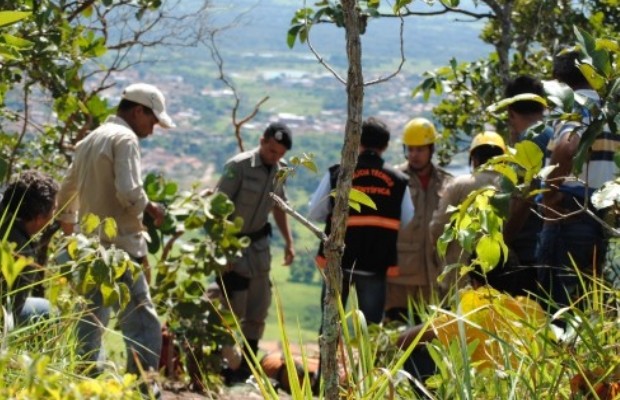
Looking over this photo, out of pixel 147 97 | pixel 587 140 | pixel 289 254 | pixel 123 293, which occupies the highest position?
pixel 587 140

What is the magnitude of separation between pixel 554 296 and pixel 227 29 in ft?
14.3

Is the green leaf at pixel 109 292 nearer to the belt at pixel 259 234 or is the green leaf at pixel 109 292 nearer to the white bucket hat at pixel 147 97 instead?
the white bucket hat at pixel 147 97

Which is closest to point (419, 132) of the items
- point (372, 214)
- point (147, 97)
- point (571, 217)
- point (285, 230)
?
point (372, 214)

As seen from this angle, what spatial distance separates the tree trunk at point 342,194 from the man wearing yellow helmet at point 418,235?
458 centimetres

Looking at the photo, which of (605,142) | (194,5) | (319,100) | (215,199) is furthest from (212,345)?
(319,100)

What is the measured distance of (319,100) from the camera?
96938 mm

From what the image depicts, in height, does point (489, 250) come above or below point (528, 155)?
below

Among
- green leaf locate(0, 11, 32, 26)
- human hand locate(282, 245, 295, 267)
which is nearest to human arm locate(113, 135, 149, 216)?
green leaf locate(0, 11, 32, 26)

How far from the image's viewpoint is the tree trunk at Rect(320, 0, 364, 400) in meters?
3.28

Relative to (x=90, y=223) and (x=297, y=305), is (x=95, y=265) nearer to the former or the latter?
(x=90, y=223)

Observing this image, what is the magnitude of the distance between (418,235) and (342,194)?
15.8 ft

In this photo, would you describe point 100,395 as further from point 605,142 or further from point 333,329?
point 605,142

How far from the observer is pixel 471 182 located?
21.9 feet

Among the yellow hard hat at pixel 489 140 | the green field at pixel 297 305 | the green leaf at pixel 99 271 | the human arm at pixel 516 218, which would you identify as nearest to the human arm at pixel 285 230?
the yellow hard hat at pixel 489 140
